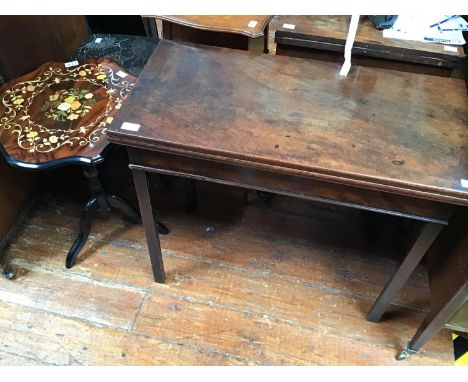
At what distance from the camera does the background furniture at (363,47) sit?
142 cm

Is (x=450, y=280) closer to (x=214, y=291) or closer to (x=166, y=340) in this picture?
(x=214, y=291)

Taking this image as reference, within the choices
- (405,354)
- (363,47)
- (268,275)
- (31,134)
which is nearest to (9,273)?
(31,134)

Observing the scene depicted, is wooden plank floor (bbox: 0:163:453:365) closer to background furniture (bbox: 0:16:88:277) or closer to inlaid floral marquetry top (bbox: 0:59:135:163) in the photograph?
background furniture (bbox: 0:16:88:277)

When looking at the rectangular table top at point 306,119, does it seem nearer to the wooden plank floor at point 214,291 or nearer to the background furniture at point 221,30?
the background furniture at point 221,30

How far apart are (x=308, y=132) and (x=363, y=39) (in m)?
0.67

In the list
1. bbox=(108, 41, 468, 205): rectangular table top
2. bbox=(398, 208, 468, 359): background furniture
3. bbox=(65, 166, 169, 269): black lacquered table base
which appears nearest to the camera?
bbox=(108, 41, 468, 205): rectangular table top

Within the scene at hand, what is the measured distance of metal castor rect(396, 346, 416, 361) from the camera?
1342 millimetres

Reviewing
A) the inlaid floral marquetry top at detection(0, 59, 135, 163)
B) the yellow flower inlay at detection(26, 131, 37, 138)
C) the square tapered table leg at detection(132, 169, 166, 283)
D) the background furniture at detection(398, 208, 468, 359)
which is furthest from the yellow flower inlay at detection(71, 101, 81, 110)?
the background furniture at detection(398, 208, 468, 359)

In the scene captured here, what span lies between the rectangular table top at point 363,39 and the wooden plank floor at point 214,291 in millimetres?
690

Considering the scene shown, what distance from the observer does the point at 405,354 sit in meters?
1.35

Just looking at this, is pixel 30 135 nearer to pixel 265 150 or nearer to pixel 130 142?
pixel 130 142

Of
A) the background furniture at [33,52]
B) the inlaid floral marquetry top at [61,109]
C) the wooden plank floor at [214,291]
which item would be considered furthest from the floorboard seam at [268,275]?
the inlaid floral marquetry top at [61,109]

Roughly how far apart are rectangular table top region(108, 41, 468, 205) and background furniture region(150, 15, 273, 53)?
7.2 inches
